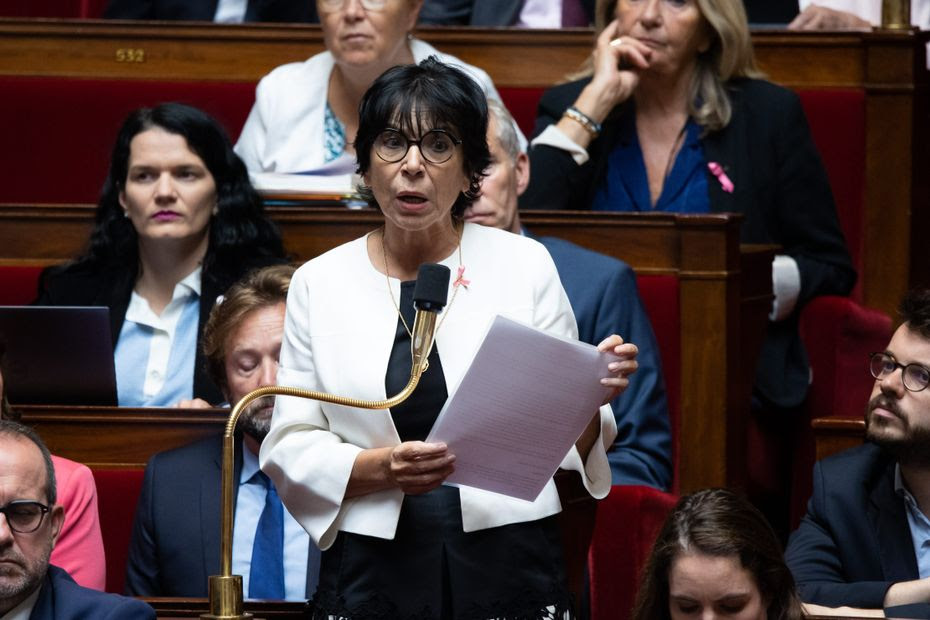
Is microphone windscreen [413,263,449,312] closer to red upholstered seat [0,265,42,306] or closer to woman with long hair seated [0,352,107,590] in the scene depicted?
woman with long hair seated [0,352,107,590]

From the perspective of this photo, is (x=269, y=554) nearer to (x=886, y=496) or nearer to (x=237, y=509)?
(x=237, y=509)

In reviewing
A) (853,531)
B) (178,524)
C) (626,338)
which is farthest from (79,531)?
(853,531)

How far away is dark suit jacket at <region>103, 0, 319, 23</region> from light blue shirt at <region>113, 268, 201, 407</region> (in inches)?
41.4

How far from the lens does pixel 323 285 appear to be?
4.66 ft

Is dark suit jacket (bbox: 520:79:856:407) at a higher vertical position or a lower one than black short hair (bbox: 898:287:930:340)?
higher

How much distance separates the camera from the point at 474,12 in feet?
10.0

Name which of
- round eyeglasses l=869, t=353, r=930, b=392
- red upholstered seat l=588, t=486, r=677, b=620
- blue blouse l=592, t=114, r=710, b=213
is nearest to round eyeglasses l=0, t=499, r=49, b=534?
red upholstered seat l=588, t=486, r=677, b=620

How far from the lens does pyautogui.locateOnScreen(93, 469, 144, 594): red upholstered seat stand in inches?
75.2

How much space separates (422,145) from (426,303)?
7.3 inches

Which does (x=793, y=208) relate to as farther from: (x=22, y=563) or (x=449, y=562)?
(x=22, y=563)

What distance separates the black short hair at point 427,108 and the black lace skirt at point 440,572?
307 mm

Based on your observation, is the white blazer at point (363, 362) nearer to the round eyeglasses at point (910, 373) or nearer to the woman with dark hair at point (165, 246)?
the round eyeglasses at point (910, 373)

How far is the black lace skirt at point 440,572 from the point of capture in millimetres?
1353

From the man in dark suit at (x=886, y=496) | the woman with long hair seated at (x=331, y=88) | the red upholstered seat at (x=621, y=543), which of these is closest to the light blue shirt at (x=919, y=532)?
the man in dark suit at (x=886, y=496)
